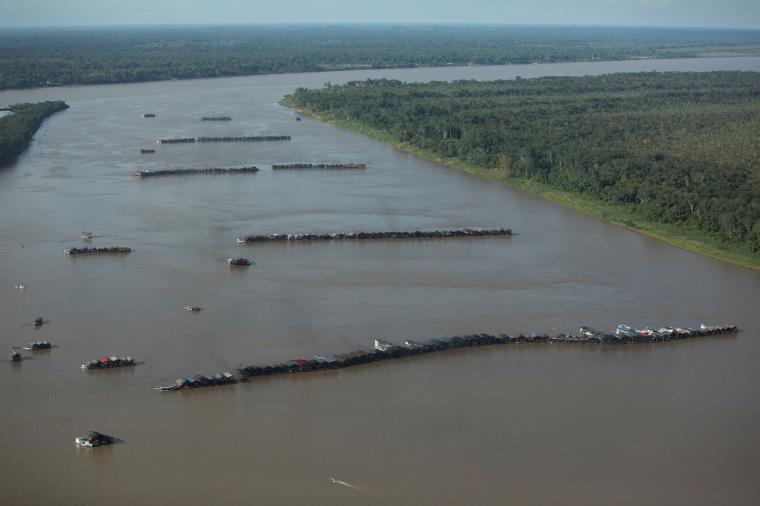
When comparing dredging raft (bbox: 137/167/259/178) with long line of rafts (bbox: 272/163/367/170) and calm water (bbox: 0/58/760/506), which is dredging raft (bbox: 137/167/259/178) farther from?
calm water (bbox: 0/58/760/506)

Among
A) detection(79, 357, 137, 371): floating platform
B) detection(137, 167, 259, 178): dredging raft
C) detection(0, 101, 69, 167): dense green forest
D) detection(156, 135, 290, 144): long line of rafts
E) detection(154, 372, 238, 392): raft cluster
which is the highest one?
detection(0, 101, 69, 167): dense green forest

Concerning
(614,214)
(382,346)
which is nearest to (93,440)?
(382,346)

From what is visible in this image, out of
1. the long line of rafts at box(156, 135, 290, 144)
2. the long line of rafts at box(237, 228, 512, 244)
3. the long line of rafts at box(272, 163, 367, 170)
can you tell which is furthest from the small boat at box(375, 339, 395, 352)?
the long line of rafts at box(156, 135, 290, 144)

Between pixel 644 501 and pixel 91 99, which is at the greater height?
pixel 91 99

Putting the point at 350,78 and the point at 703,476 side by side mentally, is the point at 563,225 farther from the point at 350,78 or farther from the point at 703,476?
the point at 350,78

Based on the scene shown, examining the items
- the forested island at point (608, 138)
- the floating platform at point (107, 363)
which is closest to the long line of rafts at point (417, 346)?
the floating platform at point (107, 363)

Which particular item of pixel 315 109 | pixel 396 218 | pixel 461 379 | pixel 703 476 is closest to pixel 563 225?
pixel 396 218

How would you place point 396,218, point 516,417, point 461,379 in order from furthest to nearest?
point 396,218 → point 461,379 → point 516,417

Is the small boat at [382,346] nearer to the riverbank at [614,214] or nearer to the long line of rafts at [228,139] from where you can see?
the riverbank at [614,214]
